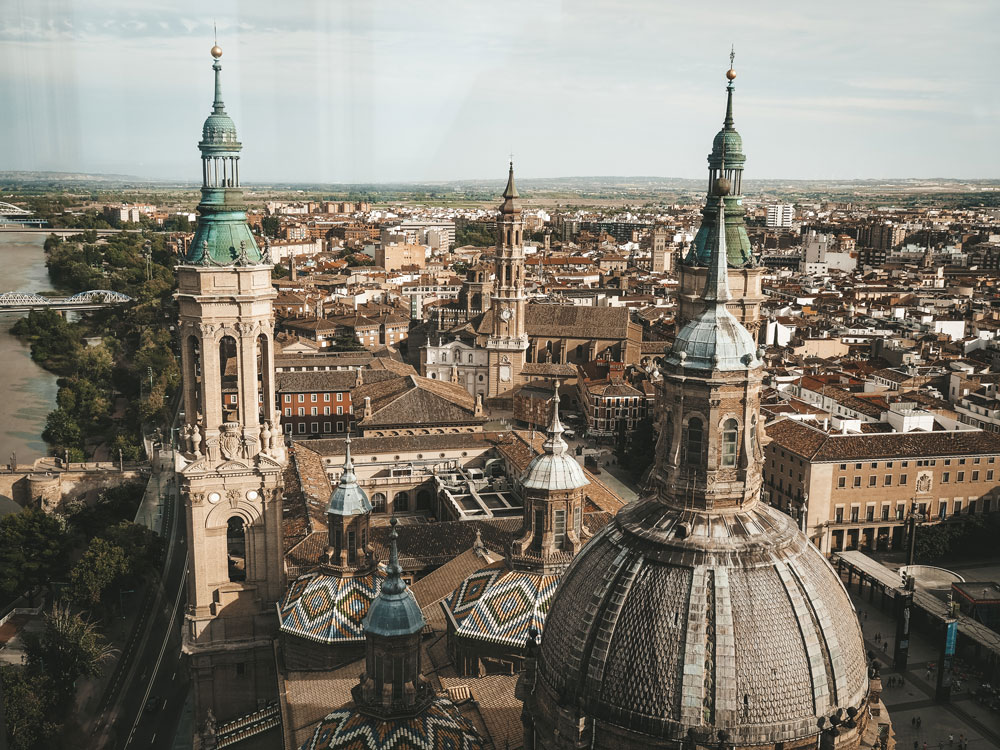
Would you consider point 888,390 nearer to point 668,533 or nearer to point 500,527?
point 500,527

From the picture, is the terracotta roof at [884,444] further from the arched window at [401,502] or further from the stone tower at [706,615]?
the stone tower at [706,615]

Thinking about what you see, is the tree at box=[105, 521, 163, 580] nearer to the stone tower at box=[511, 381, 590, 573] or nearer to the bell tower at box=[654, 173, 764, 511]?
the stone tower at box=[511, 381, 590, 573]

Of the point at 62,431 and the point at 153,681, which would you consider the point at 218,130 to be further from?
the point at 62,431

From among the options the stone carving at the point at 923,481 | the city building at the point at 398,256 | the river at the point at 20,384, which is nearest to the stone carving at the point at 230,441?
the stone carving at the point at 923,481

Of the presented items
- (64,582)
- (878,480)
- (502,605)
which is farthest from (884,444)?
(64,582)

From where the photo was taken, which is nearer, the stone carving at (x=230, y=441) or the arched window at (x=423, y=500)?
the stone carving at (x=230, y=441)

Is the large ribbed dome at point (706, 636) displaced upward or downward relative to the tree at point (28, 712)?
upward
